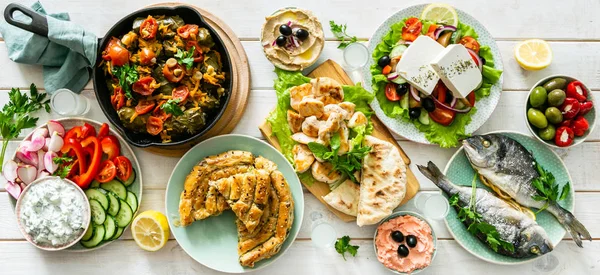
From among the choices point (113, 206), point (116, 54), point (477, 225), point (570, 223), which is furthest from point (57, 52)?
point (570, 223)

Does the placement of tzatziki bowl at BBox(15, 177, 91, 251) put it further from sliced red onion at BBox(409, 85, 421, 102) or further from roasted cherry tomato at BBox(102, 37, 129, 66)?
sliced red onion at BBox(409, 85, 421, 102)

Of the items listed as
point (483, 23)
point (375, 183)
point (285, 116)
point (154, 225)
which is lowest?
point (154, 225)

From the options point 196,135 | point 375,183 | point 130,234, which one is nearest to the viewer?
point 196,135

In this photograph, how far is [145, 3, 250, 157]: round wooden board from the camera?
372cm

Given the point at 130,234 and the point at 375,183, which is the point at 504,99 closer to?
the point at 375,183

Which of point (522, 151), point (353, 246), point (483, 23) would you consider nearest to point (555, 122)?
point (522, 151)

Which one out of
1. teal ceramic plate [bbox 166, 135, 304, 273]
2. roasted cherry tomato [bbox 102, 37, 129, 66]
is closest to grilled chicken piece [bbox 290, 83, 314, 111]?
teal ceramic plate [bbox 166, 135, 304, 273]

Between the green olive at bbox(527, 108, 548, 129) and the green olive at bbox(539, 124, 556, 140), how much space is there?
0.04 m

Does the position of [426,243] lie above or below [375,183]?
below

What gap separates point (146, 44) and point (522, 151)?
2.69m

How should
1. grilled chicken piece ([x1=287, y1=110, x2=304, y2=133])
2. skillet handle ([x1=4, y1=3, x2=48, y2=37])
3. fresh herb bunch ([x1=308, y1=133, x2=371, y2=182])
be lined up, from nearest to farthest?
skillet handle ([x1=4, y1=3, x2=48, y2=37]) < fresh herb bunch ([x1=308, y1=133, x2=371, y2=182]) < grilled chicken piece ([x1=287, y1=110, x2=304, y2=133])

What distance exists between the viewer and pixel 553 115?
3.69m

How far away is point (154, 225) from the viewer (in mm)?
3596

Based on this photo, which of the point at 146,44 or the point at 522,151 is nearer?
the point at 146,44
